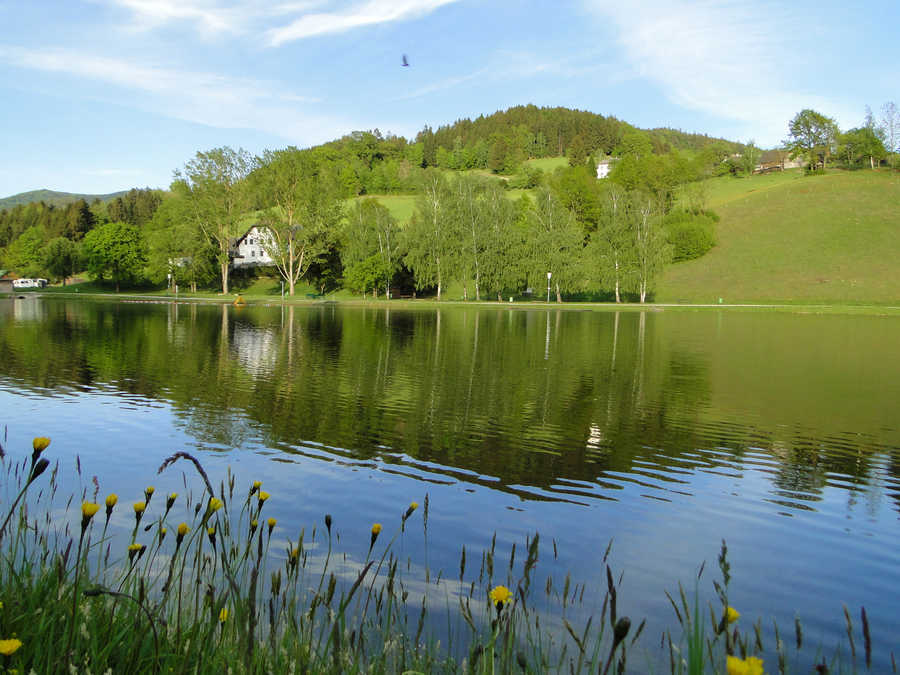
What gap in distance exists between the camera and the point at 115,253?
106m

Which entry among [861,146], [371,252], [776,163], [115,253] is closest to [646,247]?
[371,252]

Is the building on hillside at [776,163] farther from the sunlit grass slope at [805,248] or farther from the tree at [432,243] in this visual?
the tree at [432,243]

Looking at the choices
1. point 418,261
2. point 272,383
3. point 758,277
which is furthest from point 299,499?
point 758,277

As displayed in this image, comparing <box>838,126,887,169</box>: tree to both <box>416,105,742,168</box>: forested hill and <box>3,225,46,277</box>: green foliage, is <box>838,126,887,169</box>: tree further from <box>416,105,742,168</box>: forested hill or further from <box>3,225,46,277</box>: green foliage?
<box>3,225,46,277</box>: green foliage

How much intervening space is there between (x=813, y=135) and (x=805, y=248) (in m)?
60.3

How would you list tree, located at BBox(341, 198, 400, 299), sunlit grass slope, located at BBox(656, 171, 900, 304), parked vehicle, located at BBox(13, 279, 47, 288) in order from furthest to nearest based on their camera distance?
parked vehicle, located at BBox(13, 279, 47, 288) < tree, located at BBox(341, 198, 400, 299) < sunlit grass slope, located at BBox(656, 171, 900, 304)

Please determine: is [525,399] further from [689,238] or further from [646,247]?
[689,238]

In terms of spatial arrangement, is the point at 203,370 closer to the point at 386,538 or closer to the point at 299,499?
the point at 299,499

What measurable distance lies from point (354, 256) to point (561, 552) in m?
83.2

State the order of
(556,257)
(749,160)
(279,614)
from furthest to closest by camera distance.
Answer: (749,160)
(556,257)
(279,614)

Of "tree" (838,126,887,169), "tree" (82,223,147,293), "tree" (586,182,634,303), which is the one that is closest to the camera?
"tree" (586,182,634,303)

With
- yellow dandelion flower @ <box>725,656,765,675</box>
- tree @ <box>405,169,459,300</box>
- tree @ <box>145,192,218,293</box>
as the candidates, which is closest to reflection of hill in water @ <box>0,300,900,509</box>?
yellow dandelion flower @ <box>725,656,765,675</box>

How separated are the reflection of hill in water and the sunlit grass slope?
1992 inches

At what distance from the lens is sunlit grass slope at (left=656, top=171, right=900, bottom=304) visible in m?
81.2
